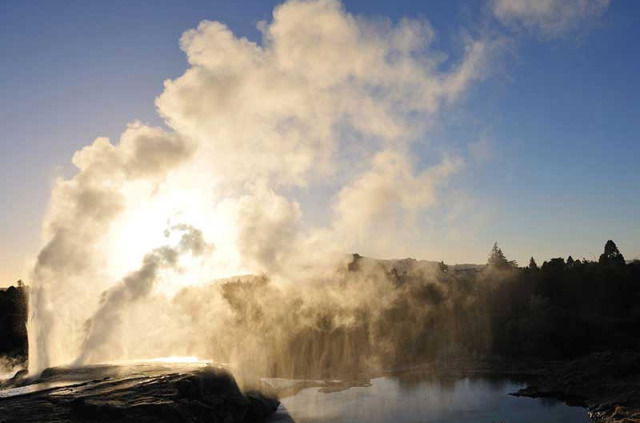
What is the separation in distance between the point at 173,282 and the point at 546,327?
5273cm

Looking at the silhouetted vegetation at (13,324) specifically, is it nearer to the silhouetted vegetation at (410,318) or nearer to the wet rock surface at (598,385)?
the silhouetted vegetation at (410,318)

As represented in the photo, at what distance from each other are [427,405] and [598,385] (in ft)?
57.9

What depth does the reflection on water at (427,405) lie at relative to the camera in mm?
35031

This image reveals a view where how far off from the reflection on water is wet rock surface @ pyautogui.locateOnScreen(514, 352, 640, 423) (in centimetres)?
181

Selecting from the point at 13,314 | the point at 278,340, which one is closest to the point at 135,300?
the point at 278,340

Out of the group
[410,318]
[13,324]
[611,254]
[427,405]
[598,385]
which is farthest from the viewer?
[611,254]

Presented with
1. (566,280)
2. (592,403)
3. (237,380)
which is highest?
(566,280)

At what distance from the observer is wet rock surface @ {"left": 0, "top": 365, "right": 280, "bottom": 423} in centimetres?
2423

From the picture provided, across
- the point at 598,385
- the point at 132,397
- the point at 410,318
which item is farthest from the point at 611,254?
the point at 132,397

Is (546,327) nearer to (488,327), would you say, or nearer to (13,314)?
(488,327)

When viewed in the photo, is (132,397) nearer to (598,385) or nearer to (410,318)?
(598,385)

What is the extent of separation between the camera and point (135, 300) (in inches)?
1688

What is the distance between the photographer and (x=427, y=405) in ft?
129

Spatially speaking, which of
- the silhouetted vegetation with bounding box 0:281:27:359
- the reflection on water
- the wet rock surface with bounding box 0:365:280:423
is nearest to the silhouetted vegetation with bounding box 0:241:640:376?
the silhouetted vegetation with bounding box 0:281:27:359
